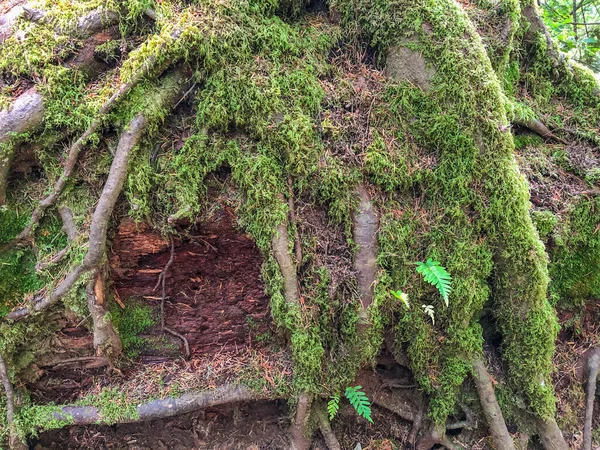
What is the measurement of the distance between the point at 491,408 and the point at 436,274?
1.41 meters

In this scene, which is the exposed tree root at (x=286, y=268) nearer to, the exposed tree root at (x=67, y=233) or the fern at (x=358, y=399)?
the fern at (x=358, y=399)

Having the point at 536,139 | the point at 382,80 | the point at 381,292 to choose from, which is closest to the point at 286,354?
the point at 381,292

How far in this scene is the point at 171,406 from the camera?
10.2 feet

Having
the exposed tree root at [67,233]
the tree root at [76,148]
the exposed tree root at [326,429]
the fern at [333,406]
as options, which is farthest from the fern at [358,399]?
the tree root at [76,148]

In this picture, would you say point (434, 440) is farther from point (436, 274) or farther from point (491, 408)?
point (436, 274)

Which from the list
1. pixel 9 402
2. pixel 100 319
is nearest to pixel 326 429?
pixel 100 319

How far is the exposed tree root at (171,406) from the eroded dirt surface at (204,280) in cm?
38

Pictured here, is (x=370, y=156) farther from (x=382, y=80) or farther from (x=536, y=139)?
(x=536, y=139)

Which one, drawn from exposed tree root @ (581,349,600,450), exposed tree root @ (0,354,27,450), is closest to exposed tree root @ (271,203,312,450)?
exposed tree root @ (0,354,27,450)

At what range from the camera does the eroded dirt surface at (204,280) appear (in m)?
3.13

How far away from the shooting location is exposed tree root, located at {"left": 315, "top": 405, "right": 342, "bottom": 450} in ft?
10.6

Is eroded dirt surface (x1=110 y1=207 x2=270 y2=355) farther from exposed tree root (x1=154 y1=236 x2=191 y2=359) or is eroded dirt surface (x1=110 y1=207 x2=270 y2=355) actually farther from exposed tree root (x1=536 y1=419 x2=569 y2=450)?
exposed tree root (x1=536 y1=419 x2=569 y2=450)

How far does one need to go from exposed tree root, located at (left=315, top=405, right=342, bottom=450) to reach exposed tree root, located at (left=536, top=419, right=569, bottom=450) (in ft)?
5.97

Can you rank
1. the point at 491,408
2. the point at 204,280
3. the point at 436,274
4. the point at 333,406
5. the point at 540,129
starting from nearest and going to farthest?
the point at 436,274, the point at 333,406, the point at 491,408, the point at 204,280, the point at 540,129
